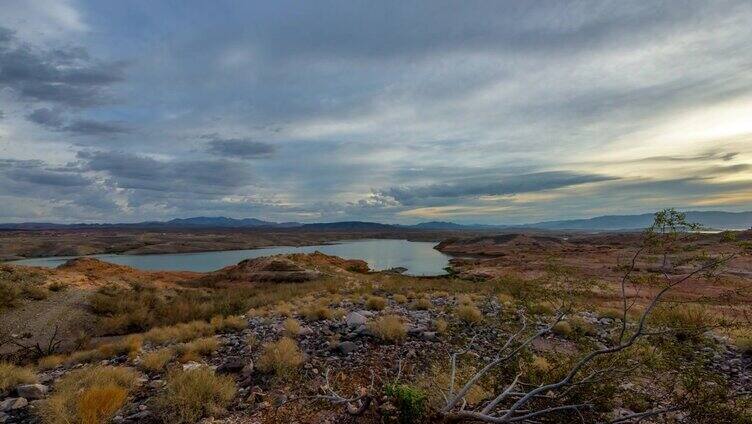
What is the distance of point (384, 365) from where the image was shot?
26.9 ft

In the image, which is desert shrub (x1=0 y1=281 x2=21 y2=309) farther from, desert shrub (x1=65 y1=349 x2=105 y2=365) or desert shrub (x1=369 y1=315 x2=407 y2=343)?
desert shrub (x1=369 y1=315 x2=407 y2=343)

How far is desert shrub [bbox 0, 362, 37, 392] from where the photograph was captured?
282 inches

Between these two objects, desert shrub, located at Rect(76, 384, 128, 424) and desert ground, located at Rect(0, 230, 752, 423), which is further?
desert shrub, located at Rect(76, 384, 128, 424)

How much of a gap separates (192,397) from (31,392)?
129 inches

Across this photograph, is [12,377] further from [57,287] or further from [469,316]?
[57,287]

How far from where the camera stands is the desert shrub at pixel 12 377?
7.17 m

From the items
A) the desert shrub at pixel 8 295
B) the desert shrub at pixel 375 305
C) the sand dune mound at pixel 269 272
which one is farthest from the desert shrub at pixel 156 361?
the sand dune mound at pixel 269 272

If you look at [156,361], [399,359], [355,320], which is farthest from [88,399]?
[355,320]

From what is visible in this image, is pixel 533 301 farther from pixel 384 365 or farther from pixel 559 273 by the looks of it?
pixel 384 365

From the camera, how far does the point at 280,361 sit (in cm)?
769

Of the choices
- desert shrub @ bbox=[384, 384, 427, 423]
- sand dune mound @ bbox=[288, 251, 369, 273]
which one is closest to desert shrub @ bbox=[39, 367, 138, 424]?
desert shrub @ bbox=[384, 384, 427, 423]

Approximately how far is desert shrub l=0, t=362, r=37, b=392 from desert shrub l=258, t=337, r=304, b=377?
4.47 m

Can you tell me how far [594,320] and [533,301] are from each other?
7.15 metres

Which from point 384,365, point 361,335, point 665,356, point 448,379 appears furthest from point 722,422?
point 361,335
